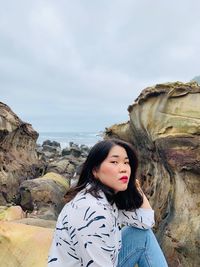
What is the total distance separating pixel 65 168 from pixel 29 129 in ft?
9.93

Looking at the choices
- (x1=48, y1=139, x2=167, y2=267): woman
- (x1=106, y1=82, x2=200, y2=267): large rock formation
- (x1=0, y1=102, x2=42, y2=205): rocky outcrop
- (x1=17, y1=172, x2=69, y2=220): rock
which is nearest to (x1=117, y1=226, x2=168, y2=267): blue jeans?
(x1=48, y1=139, x2=167, y2=267): woman

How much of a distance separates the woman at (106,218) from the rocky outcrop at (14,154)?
10.7 metres

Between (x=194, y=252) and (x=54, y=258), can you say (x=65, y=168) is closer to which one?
(x=194, y=252)

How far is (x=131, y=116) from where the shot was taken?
336 inches

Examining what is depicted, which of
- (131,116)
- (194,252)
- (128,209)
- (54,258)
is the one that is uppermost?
(131,116)

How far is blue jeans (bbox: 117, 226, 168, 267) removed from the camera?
3396 millimetres

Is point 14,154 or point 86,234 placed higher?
point 14,154

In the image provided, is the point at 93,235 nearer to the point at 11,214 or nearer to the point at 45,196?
the point at 11,214

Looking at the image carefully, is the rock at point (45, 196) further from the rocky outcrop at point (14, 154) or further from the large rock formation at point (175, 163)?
the large rock formation at point (175, 163)

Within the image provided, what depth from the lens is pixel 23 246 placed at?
18.2 feet

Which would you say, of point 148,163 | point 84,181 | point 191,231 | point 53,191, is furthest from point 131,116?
point 84,181

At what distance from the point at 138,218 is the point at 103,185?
0.61m

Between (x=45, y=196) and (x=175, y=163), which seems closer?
(x=175, y=163)

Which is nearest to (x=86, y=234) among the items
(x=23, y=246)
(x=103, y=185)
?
(x=103, y=185)
